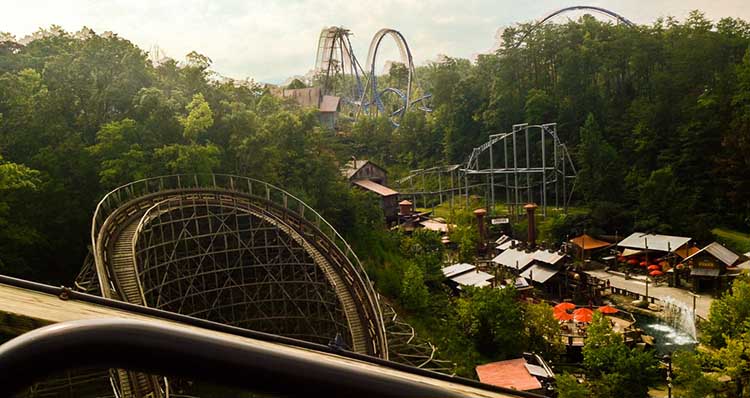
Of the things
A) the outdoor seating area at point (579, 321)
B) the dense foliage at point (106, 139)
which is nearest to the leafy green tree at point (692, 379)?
the outdoor seating area at point (579, 321)

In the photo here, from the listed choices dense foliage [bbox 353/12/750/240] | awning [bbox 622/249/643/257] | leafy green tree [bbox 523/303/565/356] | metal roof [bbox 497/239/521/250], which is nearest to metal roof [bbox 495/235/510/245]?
metal roof [bbox 497/239/521/250]

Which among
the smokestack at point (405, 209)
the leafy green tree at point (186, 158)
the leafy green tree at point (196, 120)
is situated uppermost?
the leafy green tree at point (196, 120)

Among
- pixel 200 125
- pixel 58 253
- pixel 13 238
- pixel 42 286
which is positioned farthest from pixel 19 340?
pixel 200 125

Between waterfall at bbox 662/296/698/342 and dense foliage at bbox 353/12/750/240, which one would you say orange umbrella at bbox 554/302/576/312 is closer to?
waterfall at bbox 662/296/698/342

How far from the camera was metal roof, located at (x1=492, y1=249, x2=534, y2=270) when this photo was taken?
75.6 ft

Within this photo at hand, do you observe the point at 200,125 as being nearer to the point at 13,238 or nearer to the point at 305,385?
the point at 13,238

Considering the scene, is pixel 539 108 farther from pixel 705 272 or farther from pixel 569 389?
pixel 569 389

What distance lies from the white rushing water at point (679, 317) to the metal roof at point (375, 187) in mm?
14829

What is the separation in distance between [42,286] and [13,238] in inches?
584

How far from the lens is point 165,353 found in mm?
627

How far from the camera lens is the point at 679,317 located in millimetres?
18781

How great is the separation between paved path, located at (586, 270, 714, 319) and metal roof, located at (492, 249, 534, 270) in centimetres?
301

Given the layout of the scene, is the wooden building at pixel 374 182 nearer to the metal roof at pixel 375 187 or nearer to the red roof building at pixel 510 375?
the metal roof at pixel 375 187

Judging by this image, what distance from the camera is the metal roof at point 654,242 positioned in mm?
23938
